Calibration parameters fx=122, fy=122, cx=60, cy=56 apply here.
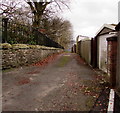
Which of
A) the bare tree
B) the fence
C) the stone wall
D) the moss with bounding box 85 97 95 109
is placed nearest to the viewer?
the moss with bounding box 85 97 95 109

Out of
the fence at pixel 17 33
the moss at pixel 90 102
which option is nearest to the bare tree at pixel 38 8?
the fence at pixel 17 33

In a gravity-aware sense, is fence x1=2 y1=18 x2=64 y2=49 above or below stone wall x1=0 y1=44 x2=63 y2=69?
above

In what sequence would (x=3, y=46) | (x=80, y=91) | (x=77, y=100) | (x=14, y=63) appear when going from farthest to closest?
1. (x=14, y=63)
2. (x=3, y=46)
3. (x=80, y=91)
4. (x=77, y=100)

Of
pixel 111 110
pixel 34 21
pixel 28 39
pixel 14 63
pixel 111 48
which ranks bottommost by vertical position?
pixel 111 110

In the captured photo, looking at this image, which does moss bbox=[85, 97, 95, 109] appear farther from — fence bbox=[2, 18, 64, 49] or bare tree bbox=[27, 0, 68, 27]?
bare tree bbox=[27, 0, 68, 27]

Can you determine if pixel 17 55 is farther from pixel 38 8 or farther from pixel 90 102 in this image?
pixel 38 8

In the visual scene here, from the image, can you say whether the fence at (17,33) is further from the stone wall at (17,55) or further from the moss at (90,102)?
the moss at (90,102)

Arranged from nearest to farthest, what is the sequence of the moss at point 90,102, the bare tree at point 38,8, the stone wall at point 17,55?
the moss at point 90,102, the stone wall at point 17,55, the bare tree at point 38,8

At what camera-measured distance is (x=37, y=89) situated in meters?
3.73

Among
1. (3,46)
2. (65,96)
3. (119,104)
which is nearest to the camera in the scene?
(119,104)

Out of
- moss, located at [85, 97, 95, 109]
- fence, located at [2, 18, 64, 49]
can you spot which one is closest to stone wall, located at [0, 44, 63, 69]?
fence, located at [2, 18, 64, 49]

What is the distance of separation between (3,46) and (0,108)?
4107 millimetres

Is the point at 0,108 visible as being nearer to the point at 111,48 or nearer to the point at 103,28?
the point at 111,48

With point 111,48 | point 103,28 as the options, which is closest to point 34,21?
A: point 103,28
